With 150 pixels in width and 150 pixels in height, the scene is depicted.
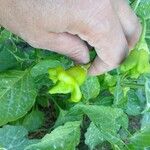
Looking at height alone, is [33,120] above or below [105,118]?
below

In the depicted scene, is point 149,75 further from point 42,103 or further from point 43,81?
point 42,103

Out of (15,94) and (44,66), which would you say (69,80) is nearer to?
(44,66)

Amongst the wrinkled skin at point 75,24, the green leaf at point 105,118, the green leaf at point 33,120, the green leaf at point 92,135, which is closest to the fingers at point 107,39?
the wrinkled skin at point 75,24

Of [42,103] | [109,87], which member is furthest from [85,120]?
[109,87]

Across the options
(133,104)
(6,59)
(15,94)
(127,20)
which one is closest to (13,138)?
(15,94)

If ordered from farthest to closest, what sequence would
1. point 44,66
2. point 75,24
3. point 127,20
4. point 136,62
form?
point 44,66 < point 136,62 < point 127,20 < point 75,24

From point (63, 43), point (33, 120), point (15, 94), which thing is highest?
point (63, 43)

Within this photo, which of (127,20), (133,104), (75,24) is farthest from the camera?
(133,104)
